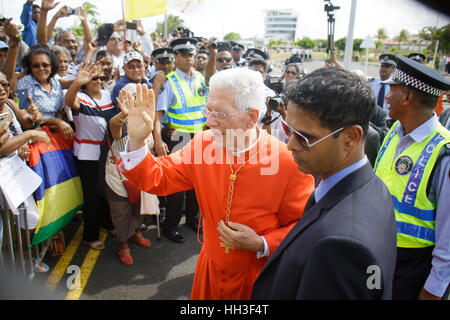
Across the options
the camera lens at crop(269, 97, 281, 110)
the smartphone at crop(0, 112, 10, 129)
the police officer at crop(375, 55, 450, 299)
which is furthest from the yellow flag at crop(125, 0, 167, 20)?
the police officer at crop(375, 55, 450, 299)

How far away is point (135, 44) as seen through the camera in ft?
23.4

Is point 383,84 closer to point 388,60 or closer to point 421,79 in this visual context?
point 388,60

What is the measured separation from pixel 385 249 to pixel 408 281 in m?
1.19

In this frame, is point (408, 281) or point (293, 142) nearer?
point (293, 142)

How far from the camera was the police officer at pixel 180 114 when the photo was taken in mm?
4105

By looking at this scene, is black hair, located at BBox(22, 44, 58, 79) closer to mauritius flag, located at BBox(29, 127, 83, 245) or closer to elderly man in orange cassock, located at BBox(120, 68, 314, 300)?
mauritius flag, located at BBox(29, 127, 83, 245)

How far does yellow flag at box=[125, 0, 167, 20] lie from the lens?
531 cm

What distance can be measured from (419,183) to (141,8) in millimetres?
5085

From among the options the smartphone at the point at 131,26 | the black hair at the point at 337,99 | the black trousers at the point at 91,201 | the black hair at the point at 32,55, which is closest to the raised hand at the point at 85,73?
the black hair at the point at 32,55

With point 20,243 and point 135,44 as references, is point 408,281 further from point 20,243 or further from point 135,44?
point 135,44

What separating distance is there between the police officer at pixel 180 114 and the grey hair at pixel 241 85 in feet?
7.51

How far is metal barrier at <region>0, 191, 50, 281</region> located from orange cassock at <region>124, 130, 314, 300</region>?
1569 millimetres
